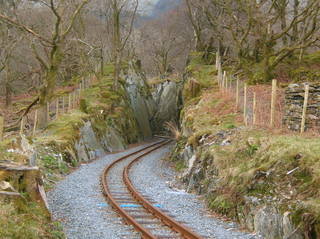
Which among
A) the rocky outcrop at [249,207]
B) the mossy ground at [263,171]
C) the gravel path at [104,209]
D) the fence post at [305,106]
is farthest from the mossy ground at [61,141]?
the fence post at [305,106]

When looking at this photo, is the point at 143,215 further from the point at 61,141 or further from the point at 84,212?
the point at 61,141

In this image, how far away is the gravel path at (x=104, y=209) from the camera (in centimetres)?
916

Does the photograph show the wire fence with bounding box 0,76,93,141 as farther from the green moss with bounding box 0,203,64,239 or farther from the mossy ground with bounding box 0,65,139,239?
the green moss with bounding box 0,203,64,239

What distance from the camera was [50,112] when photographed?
30516mm

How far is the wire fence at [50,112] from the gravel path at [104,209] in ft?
20.3

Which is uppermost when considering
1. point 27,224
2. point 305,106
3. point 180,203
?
point 305,106

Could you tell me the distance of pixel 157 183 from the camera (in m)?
16.5

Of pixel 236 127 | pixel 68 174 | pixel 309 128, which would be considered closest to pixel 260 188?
pixel 309 128

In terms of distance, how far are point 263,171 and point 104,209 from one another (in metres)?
4.48

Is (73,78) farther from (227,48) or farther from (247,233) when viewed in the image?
(247,233)

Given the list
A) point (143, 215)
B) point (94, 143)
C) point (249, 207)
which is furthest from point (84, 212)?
point (94, 143)

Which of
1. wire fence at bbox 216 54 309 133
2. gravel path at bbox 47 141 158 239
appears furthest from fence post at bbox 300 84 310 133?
gravel path at bbox 47 141 158 239

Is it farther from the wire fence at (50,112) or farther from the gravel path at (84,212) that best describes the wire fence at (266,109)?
the wire fence at (50,112)

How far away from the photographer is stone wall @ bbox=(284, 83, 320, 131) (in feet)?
40.5
